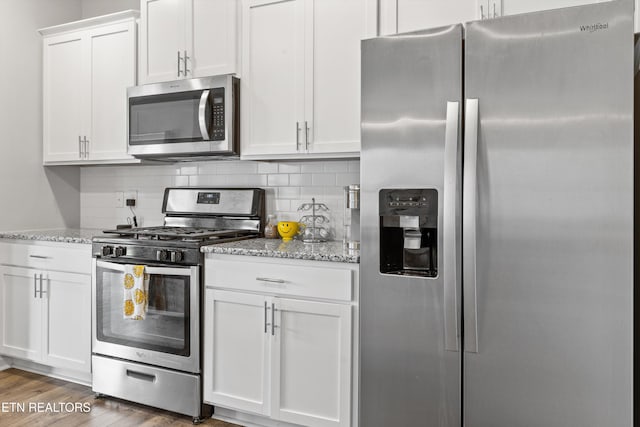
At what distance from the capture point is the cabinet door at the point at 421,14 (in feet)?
7.25

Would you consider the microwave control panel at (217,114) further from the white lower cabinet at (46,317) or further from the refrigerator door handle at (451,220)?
the refrigerator door handle at (451,220)

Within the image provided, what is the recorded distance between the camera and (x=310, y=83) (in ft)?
8.39

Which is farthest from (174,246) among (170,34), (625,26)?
(625,26)

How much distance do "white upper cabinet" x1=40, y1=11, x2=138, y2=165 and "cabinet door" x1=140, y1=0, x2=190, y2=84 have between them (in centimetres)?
13

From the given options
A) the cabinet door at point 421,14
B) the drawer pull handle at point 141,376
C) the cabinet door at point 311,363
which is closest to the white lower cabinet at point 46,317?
the drawer pull handle at point 141,376

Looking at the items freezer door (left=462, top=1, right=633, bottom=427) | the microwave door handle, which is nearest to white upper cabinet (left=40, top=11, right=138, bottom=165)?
the microwave door handle

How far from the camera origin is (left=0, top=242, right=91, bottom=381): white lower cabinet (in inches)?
113

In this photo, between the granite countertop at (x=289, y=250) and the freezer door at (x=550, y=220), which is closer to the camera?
the freezer door at (x=550, y=220)

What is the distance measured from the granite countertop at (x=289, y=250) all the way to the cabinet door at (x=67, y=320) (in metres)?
0.96

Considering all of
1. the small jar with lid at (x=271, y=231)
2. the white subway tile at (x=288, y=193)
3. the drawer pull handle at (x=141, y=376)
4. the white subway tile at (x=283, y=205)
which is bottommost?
the drawer pull handle at (x=141, y=376)

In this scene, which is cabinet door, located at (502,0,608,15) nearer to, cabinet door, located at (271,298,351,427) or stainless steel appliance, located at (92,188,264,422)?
cabinet door, located at (271,298,351,427)

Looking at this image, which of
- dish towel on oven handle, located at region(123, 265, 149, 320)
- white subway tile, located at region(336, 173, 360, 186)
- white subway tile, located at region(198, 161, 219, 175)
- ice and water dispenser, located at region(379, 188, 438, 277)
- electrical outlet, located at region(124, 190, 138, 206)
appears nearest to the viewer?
ice and water dispenser, located at region(379, 188, 438, 277)

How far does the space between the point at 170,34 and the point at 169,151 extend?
2.34 feet

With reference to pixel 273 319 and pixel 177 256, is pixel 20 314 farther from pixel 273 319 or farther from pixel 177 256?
pixel 273 319
